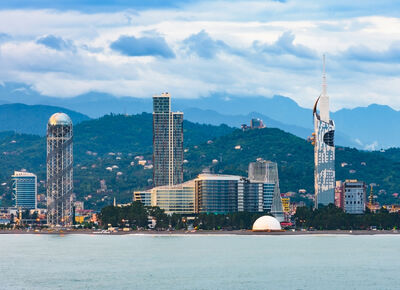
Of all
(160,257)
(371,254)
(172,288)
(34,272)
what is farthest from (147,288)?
(371,254)

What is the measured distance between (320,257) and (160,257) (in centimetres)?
2687

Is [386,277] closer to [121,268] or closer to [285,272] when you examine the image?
[285,272]

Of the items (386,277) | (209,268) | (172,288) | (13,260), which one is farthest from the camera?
(13,260)

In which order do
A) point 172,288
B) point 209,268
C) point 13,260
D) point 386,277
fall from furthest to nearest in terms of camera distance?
point 13,260 < point 209,268 < point 386,277 < point 172,288

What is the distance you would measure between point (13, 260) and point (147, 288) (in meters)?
50.4

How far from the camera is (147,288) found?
135 m

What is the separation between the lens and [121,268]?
161875 millimetres

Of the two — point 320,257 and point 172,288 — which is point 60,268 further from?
point 320,257

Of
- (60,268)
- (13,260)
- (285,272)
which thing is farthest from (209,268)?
(13,260)

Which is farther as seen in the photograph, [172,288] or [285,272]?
[285,272]

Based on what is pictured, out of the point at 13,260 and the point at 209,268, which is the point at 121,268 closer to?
the point at 209,268

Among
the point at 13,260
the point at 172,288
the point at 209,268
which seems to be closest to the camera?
the point at 172,288

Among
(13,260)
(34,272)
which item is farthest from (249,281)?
(13,260)

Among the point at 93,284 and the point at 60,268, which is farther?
the point at 60,268
